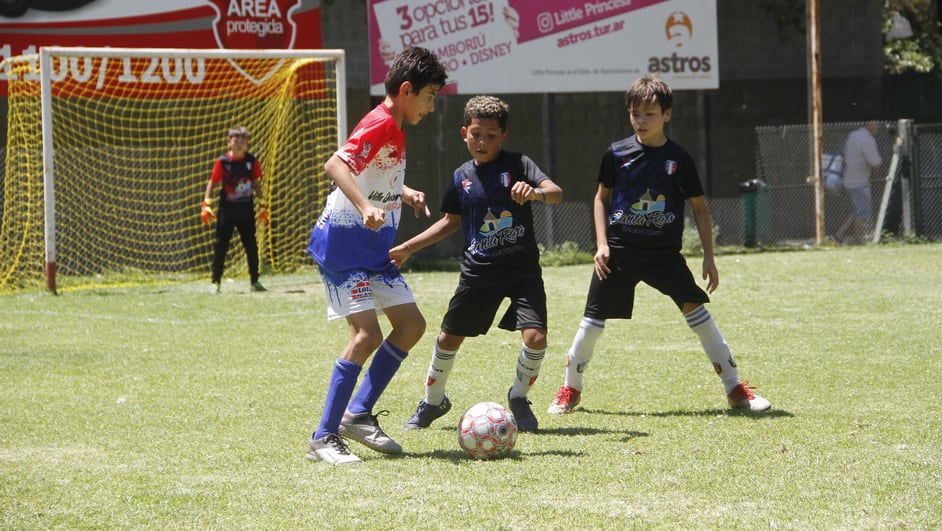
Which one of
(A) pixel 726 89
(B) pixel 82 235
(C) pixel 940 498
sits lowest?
(C) pixel 940 498

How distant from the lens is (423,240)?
20.5ft

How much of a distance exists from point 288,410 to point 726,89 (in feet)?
51.1

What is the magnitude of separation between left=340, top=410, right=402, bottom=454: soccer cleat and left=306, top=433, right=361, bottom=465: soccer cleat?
0.12m

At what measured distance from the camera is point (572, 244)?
60.9 ft

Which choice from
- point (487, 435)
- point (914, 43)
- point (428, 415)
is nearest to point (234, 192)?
point (428, 415)

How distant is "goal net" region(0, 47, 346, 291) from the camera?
16.7m

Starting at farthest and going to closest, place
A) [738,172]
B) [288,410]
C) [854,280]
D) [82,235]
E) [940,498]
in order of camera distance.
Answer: [738,172]
[82,235]
[854,280]
[288,410]
[940,498]

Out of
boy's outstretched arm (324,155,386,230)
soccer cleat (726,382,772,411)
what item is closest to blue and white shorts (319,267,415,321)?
boy's outstretched arm (324,155,386,230)

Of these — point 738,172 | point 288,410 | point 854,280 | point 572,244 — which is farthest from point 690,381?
point 738,172

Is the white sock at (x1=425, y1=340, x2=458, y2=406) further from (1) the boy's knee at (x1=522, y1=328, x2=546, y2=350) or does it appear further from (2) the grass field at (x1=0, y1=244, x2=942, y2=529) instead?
(1) the boy's knee at (x1=522, y1=328, x2=546, y2=350)

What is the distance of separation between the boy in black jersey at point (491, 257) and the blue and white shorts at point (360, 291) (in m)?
0.48

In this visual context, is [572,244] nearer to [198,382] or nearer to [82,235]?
[82,235]

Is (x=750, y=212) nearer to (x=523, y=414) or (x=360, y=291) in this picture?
(x=523, y=414)

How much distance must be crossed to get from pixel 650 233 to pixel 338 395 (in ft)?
6.92
